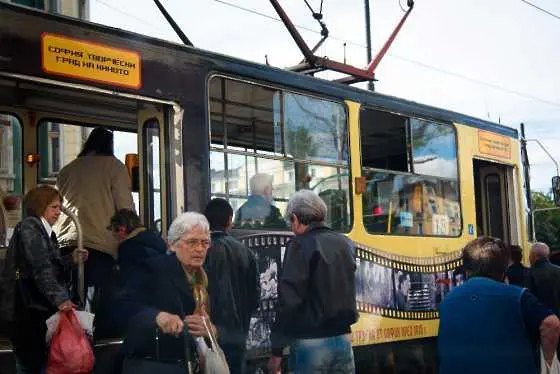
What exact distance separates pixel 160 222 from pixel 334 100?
78.4 inches

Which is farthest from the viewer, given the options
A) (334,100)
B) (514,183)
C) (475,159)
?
(514,183)

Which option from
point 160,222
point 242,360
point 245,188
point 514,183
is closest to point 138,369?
point 242,360

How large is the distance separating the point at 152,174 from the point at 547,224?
222ft

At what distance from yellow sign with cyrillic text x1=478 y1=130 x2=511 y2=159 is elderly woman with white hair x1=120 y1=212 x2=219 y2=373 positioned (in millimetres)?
5218

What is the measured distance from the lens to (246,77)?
575cm

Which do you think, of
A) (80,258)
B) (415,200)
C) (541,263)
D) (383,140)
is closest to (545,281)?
(541,263)

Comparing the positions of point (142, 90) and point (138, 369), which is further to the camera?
point (142, 90)

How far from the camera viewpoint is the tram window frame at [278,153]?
548 centimetres

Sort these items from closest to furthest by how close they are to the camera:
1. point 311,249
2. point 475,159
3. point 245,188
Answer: point 311,249
point 245,188
point 475,159

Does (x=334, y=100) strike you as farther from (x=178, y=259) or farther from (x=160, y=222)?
(x=178, y=259)

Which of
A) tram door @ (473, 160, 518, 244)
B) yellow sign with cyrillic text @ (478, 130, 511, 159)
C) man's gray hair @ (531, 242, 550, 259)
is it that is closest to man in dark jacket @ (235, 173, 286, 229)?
man's gray hair @ (531, 242, 550, 259)

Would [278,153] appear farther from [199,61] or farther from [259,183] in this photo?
[199,61]

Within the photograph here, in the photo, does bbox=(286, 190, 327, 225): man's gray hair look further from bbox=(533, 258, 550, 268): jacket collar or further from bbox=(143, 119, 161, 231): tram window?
bbox=(533, 258, 550, 268): jacket collar

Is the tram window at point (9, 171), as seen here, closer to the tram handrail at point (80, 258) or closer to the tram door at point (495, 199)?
the tram handrail at point (80, 258)
